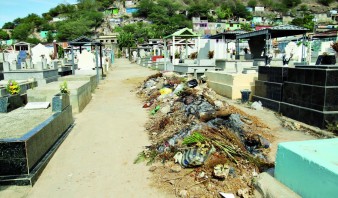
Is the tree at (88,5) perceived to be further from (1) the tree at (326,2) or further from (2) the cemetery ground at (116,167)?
(2) the cemetery ground at (116,167)

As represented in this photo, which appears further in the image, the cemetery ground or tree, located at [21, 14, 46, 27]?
tree, located at [21, 14, 46, 27]

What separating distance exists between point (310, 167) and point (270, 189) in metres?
0.77

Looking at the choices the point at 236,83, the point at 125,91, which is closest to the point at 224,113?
the point at 236,83

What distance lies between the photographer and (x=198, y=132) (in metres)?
5.84

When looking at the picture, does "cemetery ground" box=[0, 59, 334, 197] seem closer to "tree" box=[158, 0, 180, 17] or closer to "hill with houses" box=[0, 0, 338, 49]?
"hill with houses" box=[0, 0, 338, 49]

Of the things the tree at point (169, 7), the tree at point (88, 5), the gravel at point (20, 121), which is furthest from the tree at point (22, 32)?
the gravel at point (20, 121)

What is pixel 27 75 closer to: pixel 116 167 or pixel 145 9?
pixel 116 167

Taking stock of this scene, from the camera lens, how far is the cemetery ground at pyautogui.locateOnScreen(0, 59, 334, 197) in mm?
4629

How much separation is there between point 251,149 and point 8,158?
4486mm

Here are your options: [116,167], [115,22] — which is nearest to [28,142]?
[116,167]

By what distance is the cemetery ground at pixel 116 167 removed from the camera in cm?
463

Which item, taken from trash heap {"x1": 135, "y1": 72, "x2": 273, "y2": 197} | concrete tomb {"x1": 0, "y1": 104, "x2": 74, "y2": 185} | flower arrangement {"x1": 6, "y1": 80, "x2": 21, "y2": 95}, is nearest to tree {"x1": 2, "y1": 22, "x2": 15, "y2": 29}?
flower arrangement {"x1": 6, "y1": 80, "x2": 21, "y2": 95}

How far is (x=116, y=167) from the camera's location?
566 cm

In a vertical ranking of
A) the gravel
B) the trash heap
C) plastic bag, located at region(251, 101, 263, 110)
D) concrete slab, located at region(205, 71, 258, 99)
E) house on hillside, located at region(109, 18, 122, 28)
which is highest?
house on hillside, located at region(109, 18, 122, 28)
